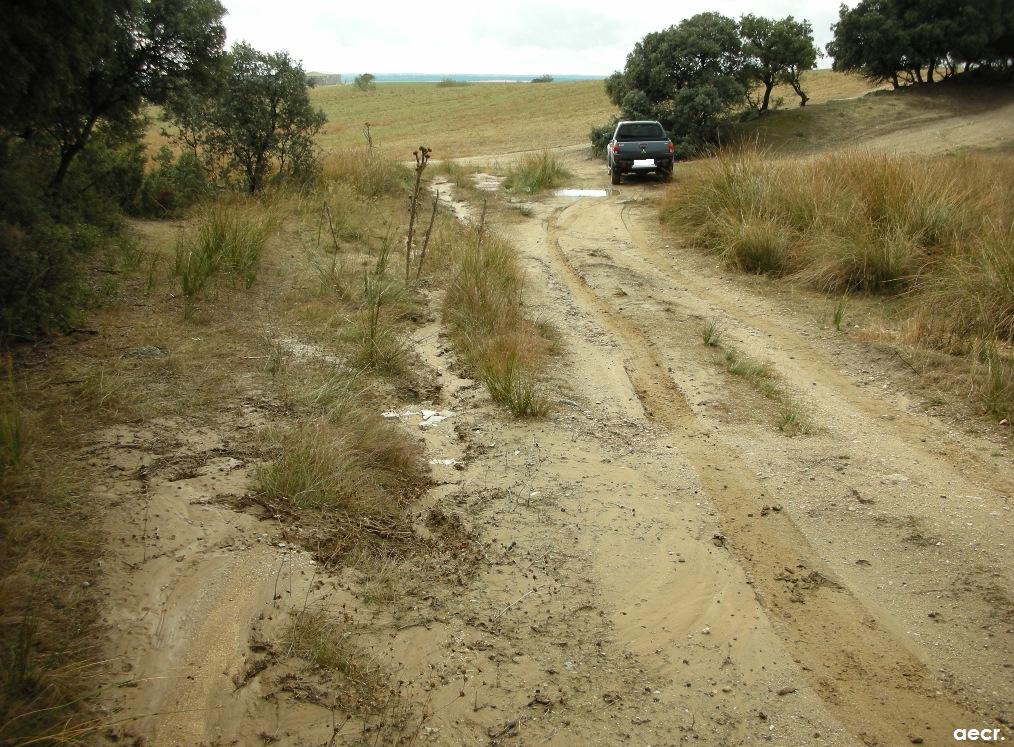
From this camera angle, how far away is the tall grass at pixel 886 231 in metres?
8.11

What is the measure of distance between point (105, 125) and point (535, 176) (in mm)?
11161

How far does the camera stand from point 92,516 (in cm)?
429

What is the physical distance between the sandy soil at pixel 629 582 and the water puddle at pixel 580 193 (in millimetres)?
11835

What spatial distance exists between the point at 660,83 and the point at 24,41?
21.3 m

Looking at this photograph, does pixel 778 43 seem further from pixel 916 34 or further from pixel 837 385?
pixel 837 385

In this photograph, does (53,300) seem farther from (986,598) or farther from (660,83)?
(660,83)

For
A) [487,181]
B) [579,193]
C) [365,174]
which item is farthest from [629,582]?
[487,181]

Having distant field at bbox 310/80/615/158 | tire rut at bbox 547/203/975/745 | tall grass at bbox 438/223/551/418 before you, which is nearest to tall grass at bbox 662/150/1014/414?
tire rut at bbox 547/203/975/745

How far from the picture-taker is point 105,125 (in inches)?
388

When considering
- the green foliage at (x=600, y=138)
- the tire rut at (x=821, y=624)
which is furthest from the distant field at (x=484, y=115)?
the tire rut at (x=821, y=624)

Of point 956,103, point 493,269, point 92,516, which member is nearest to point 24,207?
point 92,516

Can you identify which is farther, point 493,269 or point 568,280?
point 568,280

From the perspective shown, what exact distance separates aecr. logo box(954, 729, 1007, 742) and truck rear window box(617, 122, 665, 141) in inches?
708

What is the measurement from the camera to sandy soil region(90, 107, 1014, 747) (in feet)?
11.4
